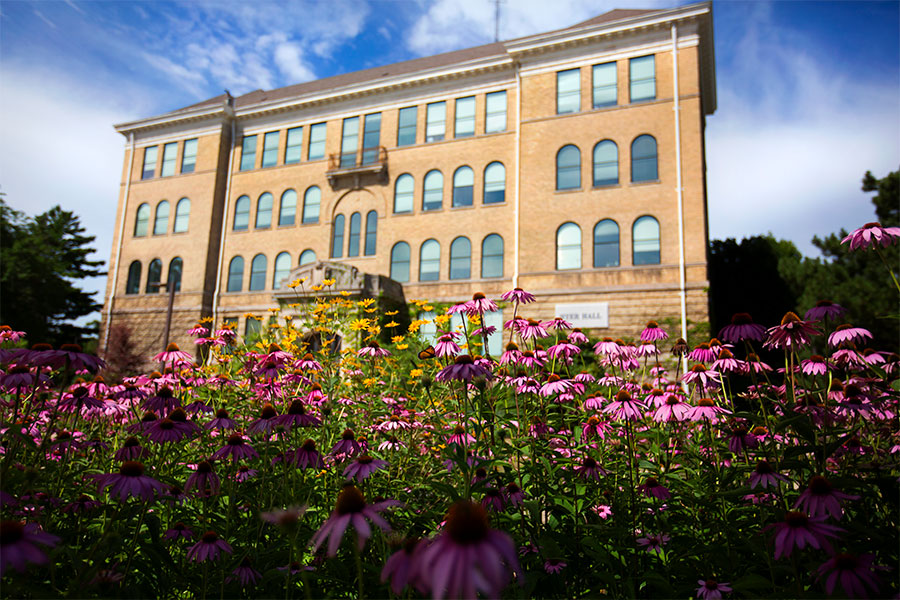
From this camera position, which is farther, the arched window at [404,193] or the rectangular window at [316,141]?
the rectangular window at [316,141]

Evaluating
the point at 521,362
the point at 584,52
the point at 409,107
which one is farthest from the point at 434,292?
the point at 521,362

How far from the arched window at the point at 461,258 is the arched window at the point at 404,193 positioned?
120 inches

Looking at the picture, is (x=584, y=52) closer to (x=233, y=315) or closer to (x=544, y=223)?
(x=544, y=223)

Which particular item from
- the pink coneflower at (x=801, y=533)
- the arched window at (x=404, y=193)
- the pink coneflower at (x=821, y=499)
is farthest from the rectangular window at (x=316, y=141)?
the pink coneflower at (x=801, y=533)

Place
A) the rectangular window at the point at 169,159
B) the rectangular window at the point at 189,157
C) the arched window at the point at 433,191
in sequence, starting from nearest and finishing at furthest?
the arched window at the point at 433,191, the rectangular window at the point at 189,157, the rectangular window at the point at 169,159

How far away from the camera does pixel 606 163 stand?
68.3ft

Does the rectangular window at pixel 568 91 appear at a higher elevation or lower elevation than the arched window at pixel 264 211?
higher

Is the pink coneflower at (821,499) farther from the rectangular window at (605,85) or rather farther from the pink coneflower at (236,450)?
the rectangular window at (605,85)

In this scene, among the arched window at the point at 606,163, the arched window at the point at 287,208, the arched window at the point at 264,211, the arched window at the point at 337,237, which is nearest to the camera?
the arched window at the point at 606,163

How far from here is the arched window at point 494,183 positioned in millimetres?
22297

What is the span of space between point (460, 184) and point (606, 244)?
23.5ft

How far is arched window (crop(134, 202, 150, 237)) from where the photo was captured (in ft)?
93.0

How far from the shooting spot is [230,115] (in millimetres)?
27625

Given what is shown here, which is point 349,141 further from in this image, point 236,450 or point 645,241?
point 236,450
